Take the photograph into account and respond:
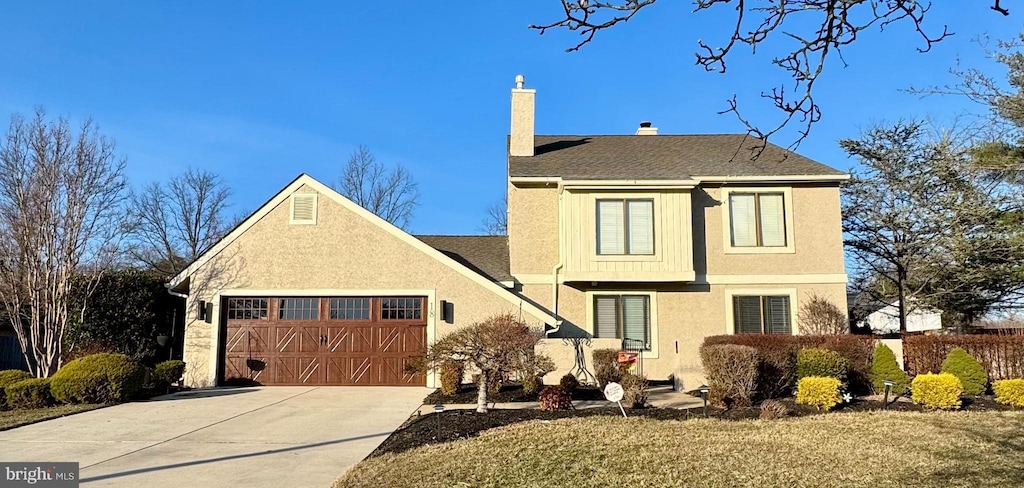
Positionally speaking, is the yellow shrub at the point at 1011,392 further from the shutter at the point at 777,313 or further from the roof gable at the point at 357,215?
the roof gable at the point at 357,215

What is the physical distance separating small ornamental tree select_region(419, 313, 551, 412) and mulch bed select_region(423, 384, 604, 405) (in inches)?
42.2

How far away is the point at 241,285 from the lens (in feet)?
52.4

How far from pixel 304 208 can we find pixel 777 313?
12003mm

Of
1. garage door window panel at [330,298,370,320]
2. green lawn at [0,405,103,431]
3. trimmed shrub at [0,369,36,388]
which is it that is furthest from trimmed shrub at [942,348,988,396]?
trimmed shrub at [0,369,36,388]

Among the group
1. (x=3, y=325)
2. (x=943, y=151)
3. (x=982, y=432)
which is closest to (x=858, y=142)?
(x=943, y=151)

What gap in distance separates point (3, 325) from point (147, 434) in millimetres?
14415

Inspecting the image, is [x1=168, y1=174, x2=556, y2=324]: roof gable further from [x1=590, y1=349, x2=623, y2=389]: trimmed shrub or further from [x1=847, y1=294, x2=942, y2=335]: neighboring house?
[x1=847, y1=294, x2=942, y2=335]: neighboring house

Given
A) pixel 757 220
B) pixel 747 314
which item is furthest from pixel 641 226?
pixel 747 314

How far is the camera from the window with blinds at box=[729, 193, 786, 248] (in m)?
17.2

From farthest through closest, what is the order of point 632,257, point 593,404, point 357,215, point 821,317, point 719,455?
point 632,257 → point 821,317 → point 357,215 → point 593,404 → point 719,455

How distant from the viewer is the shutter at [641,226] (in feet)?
55.0

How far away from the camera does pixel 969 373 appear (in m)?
12.0

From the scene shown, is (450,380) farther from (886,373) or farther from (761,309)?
(761,309)

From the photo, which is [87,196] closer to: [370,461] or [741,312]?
[370,461]
